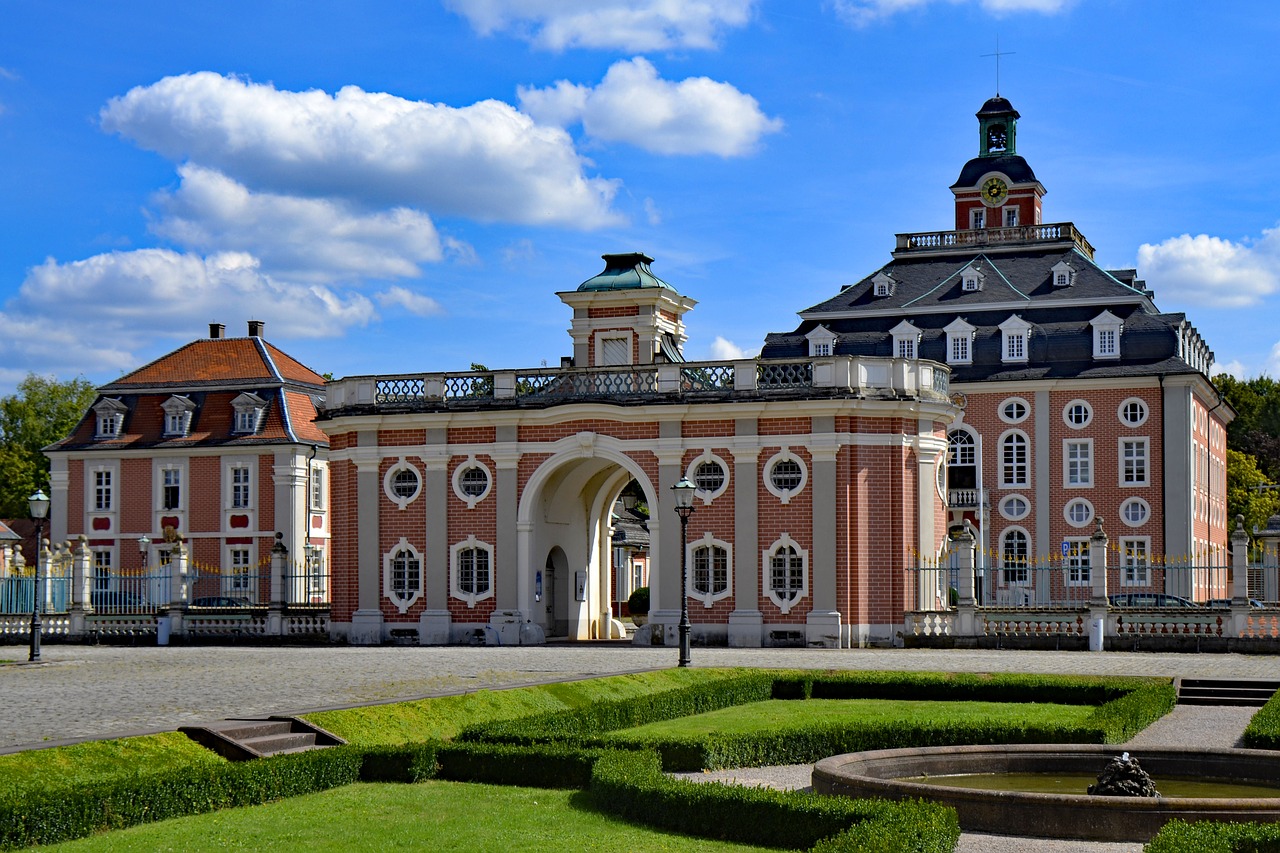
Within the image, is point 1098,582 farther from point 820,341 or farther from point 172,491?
point 172,491

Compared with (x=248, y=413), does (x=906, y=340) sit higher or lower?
higher

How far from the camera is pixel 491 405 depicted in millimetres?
39719

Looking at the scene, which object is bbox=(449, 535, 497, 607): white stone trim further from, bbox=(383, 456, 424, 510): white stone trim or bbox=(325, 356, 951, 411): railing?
bbox=(325, 356, 951, 411): railing

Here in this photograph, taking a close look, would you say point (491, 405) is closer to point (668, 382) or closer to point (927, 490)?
point (668, 382)

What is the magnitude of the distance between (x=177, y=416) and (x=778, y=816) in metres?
53.4

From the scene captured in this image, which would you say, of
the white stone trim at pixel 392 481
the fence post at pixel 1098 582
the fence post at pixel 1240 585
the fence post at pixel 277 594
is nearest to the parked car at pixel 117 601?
the fence post at pixel 277 594

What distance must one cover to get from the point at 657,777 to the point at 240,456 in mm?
49311

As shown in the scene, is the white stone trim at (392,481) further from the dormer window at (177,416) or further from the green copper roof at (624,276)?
the dormer window at (177,416)

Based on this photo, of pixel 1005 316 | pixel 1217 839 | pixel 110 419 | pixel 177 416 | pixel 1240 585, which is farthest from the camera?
pixel 110 419

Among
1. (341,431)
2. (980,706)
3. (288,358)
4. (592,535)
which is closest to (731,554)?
(592,535)

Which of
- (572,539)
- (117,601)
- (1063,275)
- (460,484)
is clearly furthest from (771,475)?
(1063,275)

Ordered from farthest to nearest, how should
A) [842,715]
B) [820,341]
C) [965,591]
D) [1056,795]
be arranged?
1. [820,341]
2. [965,591]
3. [842,715]
4. [1056,795]

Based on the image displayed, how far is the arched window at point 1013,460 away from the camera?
56.2 metres

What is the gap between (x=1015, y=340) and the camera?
186ft
